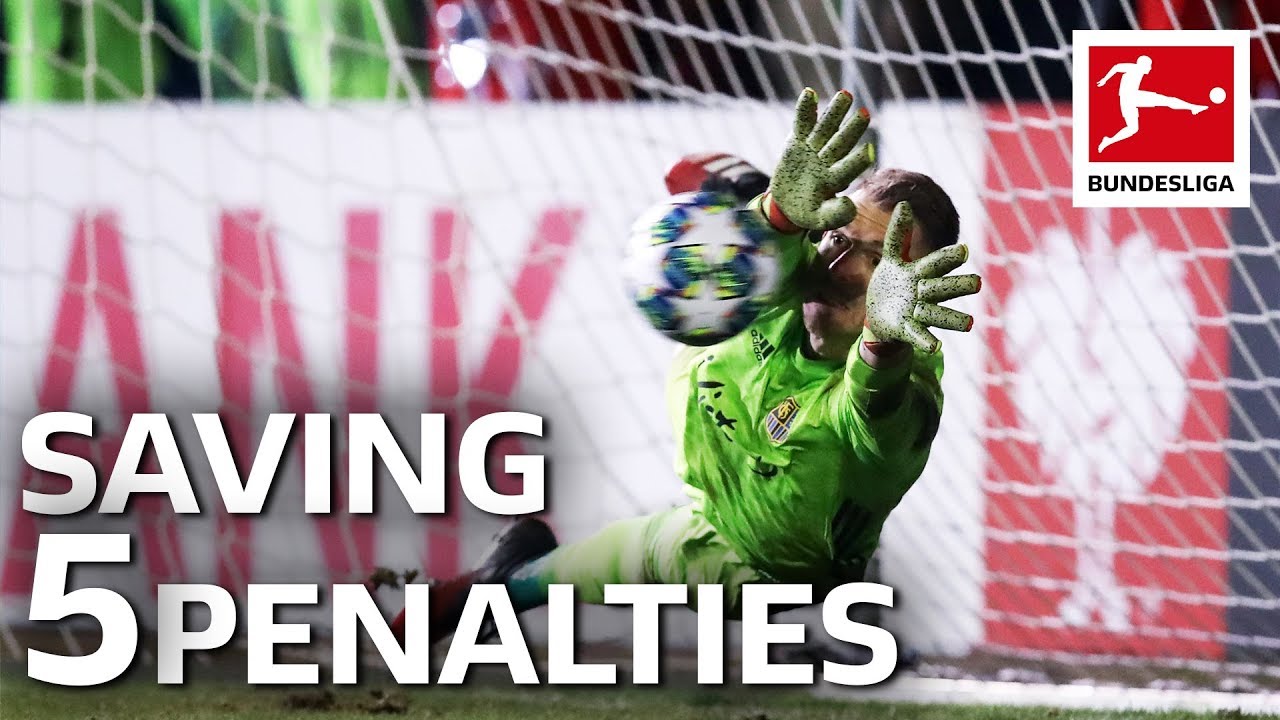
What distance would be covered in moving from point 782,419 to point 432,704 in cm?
51

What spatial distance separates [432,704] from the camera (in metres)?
1.67

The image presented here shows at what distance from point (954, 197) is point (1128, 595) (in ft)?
1.74

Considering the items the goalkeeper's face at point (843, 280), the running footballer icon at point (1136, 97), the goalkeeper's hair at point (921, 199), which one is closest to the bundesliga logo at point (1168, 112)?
the running footballer icon at point (1136, 97)

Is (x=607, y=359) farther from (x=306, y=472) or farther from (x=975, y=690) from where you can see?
(x=975, y=690)

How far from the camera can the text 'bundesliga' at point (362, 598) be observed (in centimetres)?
165

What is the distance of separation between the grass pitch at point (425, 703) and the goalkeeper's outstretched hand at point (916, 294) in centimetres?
46

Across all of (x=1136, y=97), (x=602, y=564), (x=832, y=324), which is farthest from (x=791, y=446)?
(x=1136, y=97)

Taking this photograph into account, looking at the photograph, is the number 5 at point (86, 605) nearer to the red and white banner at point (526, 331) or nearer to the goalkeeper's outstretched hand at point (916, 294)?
the red and white banner at point (526, 331)

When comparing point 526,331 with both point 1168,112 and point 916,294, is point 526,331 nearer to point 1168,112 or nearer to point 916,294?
point 916,294

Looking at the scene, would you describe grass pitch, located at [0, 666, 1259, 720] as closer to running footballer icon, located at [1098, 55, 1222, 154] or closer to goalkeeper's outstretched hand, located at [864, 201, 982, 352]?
goalkeeper's outstretched hand, located at [864, 201, 982, 352]

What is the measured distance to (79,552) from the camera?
1682 millimetres

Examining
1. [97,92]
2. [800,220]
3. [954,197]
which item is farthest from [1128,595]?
[97,92]

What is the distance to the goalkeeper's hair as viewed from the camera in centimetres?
161

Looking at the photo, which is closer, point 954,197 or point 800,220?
point 800,220
